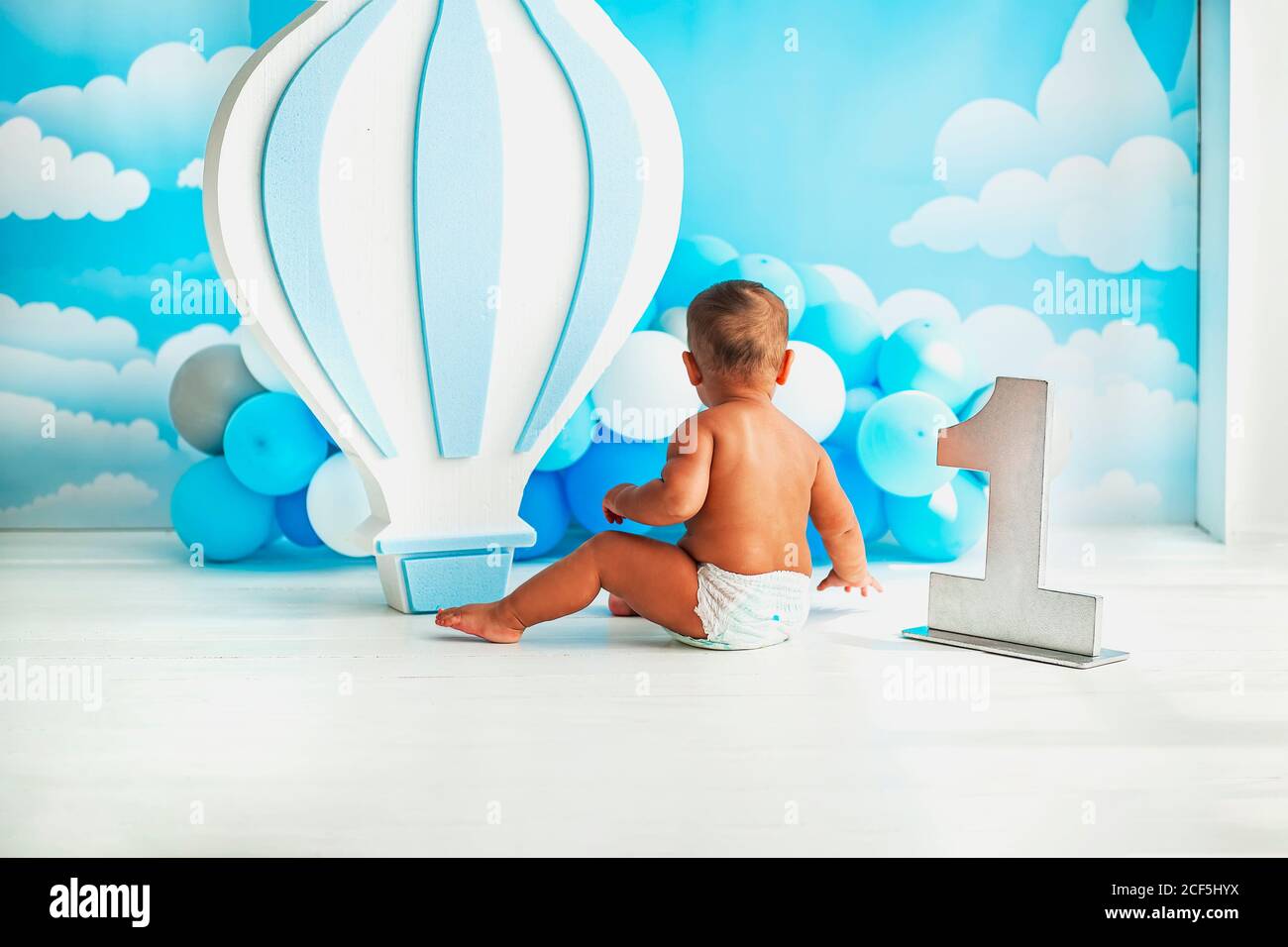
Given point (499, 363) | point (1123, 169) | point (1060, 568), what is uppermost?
point (1123, 169)

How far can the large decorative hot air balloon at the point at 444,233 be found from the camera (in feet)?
5.98

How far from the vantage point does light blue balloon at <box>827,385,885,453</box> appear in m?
2.54

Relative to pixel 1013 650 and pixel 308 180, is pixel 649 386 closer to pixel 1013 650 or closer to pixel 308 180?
pixel 308 180

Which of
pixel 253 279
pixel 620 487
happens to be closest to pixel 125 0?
pixel 253 279

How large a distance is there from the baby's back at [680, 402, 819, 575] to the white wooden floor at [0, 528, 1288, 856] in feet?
0.47

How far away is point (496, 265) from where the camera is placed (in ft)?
6.43

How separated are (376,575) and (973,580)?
116 cm

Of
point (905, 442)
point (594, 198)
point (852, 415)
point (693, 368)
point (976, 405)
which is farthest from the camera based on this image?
point (852, 415)

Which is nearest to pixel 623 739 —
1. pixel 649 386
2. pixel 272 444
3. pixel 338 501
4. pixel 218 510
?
pixel 649 386

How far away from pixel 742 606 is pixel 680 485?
20 cm

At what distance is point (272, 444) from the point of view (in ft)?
7.90

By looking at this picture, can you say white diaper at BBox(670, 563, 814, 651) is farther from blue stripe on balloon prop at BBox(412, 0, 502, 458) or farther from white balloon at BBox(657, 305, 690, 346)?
white balloon at BBox(657, 305, 690, 346)

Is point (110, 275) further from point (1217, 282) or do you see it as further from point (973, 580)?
point (1217, 282)

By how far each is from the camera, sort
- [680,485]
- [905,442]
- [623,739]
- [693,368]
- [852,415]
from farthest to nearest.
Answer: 1. [852,415]
2. [905,442]
3. [693,368]
4. [680,485]
5. [623,739]
